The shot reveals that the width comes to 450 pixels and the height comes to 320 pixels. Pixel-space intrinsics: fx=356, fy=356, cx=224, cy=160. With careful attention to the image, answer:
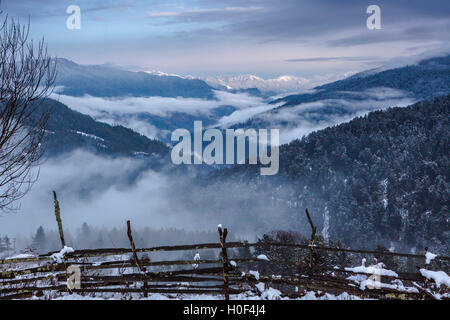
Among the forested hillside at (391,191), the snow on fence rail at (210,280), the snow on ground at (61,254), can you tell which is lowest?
the forested hillside at (391,191)

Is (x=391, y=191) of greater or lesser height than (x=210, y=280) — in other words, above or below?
below

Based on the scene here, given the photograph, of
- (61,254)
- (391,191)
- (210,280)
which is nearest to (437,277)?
(210,280)

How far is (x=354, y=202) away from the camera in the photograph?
160500 mm

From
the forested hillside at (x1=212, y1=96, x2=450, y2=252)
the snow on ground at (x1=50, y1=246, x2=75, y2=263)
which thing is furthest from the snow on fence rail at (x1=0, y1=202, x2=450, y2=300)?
the forested hillside at (x1=212, y1=96, x2=450, y2=252)

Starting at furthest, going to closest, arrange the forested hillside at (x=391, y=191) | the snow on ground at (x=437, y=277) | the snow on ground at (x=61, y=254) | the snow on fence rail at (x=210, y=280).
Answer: the forested hillside at (x=391, y=191), the snow on ground at (x=61, y=254), the snow on fence rail at (x=210, y=280), the snow on ground at (x=437, y=277)

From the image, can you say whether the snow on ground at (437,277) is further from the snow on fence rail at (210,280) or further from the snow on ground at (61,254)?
the snow on ground at (61,254)

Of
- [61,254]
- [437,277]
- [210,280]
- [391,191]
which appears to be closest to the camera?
[437,277]

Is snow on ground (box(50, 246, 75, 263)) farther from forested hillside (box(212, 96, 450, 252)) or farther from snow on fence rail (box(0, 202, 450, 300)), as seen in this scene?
forested hillside (box(212, 96, 450, 252))

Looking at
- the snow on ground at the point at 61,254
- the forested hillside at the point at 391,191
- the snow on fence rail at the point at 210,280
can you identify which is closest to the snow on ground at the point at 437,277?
the snow on fence rail at the point at 210,280

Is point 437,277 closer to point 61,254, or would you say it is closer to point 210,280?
point 210,280

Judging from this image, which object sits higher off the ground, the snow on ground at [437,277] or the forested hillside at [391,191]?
the snow on ground at [437,277]
